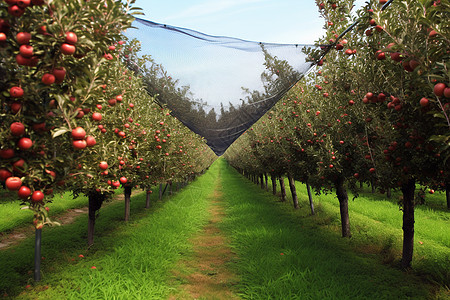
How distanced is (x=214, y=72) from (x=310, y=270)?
215 inches

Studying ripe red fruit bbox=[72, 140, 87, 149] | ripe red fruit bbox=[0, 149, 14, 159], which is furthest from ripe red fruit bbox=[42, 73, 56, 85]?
ripe red fruit bbox=[0, 149, 14, 159]

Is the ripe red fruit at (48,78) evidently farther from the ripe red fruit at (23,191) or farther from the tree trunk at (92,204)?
the tree trunk at (92,204)

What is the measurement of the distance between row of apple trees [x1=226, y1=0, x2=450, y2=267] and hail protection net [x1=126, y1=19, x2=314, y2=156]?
314mm

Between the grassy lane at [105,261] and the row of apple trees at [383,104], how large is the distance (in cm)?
517

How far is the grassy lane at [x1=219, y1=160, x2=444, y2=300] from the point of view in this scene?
562 centimetres

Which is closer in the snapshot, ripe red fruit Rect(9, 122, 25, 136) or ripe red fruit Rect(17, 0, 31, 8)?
ripe red fruit Rect(17, 0, 31, 8)

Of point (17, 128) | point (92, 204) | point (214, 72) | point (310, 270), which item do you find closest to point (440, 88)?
point (17, 128)

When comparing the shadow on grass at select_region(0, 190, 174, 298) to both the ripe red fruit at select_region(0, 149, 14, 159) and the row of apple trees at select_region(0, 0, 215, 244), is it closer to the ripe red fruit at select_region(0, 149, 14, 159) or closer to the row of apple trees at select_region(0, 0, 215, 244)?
the row of apple trees at select_region(0, 0, 215, 244)

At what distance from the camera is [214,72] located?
6.55m

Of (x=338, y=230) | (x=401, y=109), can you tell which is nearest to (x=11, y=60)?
(x=401, y=109)

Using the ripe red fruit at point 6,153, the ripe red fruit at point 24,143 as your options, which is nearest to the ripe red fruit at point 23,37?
the ripe red fruit at point 24,143

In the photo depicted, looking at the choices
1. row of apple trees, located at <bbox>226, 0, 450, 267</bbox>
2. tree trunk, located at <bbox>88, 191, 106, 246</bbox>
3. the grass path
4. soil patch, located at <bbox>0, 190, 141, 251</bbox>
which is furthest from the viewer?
soil patch, located at <bbox>0, 190, 141, 251</bbox>

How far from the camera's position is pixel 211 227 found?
38.8 ft

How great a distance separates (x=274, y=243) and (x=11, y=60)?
26.0 feet
